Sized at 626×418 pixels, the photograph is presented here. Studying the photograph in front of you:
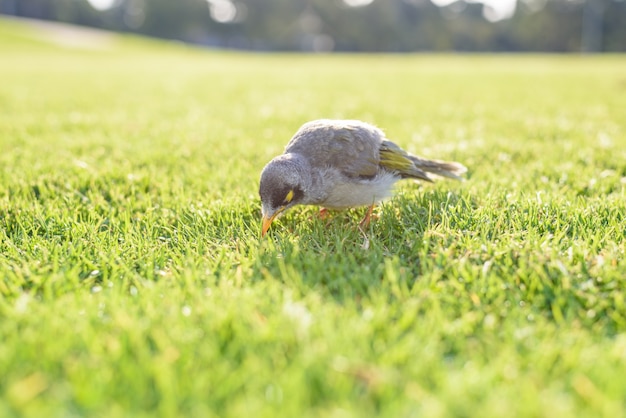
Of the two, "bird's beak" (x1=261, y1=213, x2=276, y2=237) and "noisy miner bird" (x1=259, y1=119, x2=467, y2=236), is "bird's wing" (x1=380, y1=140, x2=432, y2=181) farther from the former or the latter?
"bird's beak" (x1=261, y1=213, x2=276, y2=237)

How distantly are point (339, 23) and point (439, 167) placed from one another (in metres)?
99.5

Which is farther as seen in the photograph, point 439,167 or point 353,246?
point 439,167

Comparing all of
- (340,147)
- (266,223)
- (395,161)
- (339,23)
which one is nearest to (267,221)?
(266,223)

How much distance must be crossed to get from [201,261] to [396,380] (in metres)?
1.69

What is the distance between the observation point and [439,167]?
505cm

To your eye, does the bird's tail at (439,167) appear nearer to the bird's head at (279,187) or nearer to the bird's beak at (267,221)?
the bird's head at (279,187)

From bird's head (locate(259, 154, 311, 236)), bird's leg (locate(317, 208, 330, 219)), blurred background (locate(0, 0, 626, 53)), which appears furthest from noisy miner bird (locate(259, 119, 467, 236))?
blurred background (locate(0, 0, 626, 53))

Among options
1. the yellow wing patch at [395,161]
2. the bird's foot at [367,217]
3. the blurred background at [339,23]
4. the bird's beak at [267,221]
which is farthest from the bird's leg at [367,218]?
the blurred background at [339,23]

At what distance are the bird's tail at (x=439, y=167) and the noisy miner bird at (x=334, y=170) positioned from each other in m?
0.19

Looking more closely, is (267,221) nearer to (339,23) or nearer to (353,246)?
(353,246)

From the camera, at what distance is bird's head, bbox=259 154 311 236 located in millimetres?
3771

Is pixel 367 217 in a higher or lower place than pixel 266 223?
lower

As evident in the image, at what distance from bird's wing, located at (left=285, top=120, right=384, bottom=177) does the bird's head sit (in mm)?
345

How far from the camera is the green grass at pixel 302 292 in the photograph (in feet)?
6.62
